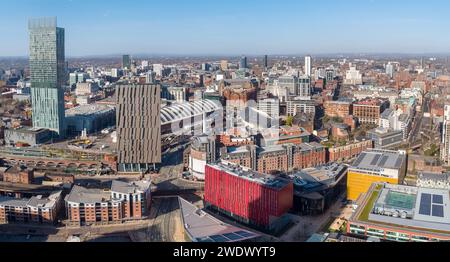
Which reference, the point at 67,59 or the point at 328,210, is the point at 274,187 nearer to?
the point at 328,210

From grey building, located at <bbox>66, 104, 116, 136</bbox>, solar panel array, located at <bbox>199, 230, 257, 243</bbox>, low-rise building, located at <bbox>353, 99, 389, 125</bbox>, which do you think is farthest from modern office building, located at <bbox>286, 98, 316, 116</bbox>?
solar panel array, located at <bbox>199, 230, 257, 243</bbox>

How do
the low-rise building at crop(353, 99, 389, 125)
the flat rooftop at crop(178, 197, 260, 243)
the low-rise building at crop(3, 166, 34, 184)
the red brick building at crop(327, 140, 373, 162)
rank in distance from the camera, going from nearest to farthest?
1. the flat rooftop at crop(178, 197, 260, 243)
2. the low-rise building at crop(3, 166, 34, 184)
3. the red brick building at crop(327, 140, 373, 162)
4. the low-rise building at crop(353, 99, 389, 125)

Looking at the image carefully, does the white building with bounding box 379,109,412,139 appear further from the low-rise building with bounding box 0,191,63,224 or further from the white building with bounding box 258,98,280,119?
the low-rise building with bounding box 0,191,63,224

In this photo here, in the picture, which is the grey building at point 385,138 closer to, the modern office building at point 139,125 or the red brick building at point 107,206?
the modern office building at point 139,125

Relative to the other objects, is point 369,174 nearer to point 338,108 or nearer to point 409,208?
point 409,208

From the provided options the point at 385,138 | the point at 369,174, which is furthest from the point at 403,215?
the point at 385,138

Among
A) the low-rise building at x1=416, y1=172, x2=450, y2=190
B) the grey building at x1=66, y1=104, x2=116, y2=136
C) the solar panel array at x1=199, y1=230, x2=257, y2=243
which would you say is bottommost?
the low-rise building at x1=416, y1=172, x2=450, y2=190
